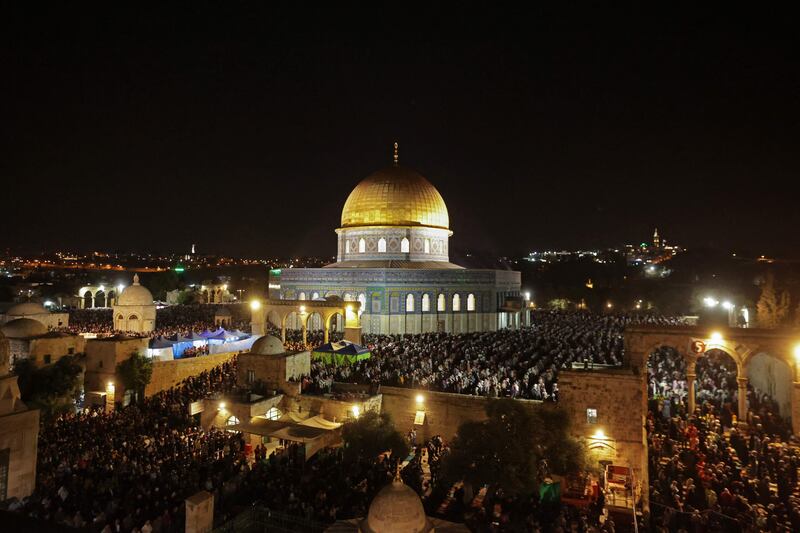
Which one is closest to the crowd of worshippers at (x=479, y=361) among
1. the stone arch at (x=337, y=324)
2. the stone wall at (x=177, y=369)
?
the stone arch at (x=337, y=324)

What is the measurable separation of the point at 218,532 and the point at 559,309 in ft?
A: 184

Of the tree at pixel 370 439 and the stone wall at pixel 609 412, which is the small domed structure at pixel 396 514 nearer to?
the tree at pixel 370 439

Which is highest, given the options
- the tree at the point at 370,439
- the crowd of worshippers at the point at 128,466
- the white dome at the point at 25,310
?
the white dome at the point at 25,310

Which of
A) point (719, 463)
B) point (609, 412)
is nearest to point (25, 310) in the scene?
point (609, 412)

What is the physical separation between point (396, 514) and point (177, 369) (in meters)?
20.7

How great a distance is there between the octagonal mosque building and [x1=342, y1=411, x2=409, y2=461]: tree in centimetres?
2051

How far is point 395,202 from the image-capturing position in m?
43.3

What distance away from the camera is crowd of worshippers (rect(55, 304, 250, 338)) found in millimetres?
35625

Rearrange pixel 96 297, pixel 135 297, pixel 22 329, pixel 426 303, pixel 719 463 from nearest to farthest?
pixel 719 463 → pixel 22 329 → pixel 135 297 → pixel 426 303 → pixel 96 297

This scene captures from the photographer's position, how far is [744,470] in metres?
14.5

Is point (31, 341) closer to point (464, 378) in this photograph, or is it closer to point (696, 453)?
point (464, 378)

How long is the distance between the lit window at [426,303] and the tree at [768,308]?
2094cm

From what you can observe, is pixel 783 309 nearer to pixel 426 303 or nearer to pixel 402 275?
pixel 426 303

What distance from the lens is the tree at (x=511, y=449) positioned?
13492mm
